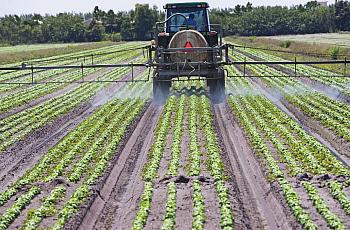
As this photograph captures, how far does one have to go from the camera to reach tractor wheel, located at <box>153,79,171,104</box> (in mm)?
19891

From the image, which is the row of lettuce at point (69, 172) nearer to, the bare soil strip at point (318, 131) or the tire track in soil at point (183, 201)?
the tire track in soil at point (183, 201)

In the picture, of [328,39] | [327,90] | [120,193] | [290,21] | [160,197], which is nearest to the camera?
[160,197]

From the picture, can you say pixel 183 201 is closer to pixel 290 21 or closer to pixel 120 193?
pixel 120 193

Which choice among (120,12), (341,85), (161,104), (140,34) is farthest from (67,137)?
(120,12)

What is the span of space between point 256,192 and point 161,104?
10.1m

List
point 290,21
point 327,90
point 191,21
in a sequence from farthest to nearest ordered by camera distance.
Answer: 1. point 290,21
2. point 327,90
3. point 191,21

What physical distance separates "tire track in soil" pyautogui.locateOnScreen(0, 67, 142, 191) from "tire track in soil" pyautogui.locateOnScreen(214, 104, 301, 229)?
4163 mm

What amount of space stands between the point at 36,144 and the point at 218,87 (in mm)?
8157

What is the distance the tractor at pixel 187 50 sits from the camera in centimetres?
1873

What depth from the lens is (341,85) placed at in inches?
914

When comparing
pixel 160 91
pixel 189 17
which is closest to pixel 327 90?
pixel 189 17

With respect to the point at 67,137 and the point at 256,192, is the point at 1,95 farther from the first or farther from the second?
the point at 256,192

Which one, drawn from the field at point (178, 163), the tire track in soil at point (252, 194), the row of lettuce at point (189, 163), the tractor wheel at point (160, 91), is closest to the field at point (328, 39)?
the tractor wheel at point (160, 91)

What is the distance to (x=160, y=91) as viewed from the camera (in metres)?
20.2
